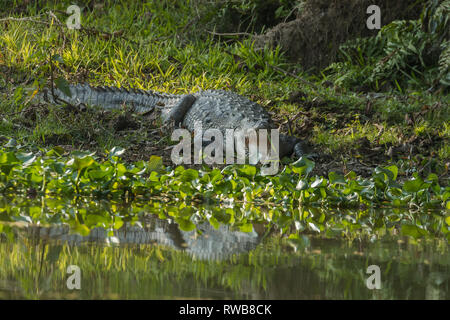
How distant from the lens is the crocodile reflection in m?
2.15

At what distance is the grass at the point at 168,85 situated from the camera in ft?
16.1

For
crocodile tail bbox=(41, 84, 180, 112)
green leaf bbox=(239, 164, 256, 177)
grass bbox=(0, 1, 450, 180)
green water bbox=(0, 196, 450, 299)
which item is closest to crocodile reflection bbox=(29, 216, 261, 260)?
green water bbox=(0, 196, 450, 299)

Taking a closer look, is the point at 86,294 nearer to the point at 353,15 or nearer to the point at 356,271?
the point at 356,271

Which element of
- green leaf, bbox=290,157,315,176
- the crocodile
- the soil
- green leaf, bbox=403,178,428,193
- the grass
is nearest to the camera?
green leaf, bbox=403,178,428,193

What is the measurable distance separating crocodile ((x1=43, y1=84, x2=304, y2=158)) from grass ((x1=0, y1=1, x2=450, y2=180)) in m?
0.35

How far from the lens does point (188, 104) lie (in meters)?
5.83

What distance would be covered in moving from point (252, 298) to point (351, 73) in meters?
6.12

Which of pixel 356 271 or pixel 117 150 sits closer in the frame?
pixel 356 271

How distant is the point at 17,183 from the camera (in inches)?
130

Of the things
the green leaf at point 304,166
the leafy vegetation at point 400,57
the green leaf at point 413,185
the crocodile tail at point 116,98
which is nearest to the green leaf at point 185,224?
the green leaf at point 304,166

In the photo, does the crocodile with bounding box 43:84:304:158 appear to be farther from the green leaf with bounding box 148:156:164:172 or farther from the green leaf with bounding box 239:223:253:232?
the green leaf with bounding box 239:223:253:232

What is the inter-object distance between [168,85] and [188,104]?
922mm

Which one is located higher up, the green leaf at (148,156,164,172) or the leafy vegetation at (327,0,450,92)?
the leafy vegetation at (327,0,450,92)

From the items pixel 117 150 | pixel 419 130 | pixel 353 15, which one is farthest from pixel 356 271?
pixel 353 15
